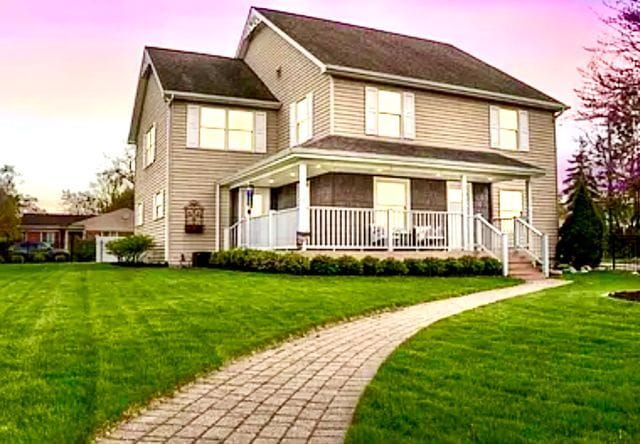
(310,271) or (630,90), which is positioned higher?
(630,90)

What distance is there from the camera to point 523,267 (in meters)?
17.7

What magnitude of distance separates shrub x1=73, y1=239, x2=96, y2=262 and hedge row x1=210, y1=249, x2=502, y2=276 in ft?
72.6

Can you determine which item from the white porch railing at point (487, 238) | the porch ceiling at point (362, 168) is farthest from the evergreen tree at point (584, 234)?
the white porch railing at point (487, 238)

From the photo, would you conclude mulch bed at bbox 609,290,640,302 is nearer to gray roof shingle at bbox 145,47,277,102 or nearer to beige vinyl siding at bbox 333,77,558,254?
beige vinyl siding at bbox 333,77,558,254

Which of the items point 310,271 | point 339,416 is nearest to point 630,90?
point 310,271

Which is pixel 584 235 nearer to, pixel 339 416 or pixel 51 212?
pixel 339 416

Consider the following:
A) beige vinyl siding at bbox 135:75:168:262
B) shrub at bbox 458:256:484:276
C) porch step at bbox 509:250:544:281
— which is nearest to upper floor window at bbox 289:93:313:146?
beige vinyl siding at bbox 135:75:168:262

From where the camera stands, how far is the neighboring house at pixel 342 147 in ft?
57.3

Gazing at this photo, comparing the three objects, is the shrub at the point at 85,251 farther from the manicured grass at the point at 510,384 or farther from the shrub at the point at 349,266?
the manicured grass at the point at 510,384

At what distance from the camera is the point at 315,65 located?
1928cm

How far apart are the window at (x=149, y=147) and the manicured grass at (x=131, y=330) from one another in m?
10.2

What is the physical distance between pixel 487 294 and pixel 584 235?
10011mm

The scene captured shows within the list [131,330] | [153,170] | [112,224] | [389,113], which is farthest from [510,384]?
[112,224]

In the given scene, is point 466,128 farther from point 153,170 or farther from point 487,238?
point 153,170
